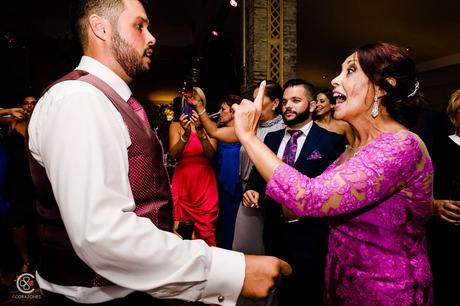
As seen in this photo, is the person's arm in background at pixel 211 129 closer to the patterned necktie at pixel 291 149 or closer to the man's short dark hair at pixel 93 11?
the patterned necktie at pixel 291 149

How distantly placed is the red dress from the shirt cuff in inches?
94.4

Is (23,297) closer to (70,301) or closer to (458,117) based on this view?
(70,301)

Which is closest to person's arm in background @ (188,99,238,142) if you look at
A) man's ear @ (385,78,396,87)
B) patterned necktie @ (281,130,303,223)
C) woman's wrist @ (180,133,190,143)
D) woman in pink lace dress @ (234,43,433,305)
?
woman's wrist @ (180,133,190,143)

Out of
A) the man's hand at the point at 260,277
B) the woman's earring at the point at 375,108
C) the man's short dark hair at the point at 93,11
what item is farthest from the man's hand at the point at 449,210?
the man's short dark hair at the point at 93,11

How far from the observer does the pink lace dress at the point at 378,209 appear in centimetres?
123

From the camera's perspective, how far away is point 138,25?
1118mm

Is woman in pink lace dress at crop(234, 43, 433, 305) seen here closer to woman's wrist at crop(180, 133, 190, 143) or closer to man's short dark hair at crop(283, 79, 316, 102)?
man's short dark hair at crop(283, 79, 316, 102)

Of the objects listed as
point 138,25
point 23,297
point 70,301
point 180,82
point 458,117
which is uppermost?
point 180,82

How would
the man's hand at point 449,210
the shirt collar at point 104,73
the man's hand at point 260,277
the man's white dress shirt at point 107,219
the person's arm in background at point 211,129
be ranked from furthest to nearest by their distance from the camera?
the person's arm in background at point 211,129 → the man's hand at point 449,210 → the shirt collar at point 104,73 → the man's hand at point 260,277 → the man's white dress shirt at point 107,219

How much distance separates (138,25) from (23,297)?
3046mm

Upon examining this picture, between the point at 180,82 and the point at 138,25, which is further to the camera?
the point at 180,82

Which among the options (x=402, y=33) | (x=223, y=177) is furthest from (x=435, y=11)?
(x=223, y=177)

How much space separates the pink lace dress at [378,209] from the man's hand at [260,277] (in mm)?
398

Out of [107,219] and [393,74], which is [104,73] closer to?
[107,219]
